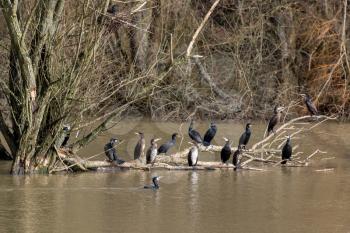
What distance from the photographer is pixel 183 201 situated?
1105 centimetres

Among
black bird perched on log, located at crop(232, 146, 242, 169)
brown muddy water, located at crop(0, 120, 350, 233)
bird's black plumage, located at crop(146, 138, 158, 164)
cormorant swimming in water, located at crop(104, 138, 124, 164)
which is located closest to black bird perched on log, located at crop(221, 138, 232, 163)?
black bird perched on log, located at crop(232, 146, 242, 169)

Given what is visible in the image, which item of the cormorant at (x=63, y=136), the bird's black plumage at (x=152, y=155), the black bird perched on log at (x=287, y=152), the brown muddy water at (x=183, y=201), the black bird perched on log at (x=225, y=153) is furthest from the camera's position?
the black bird perched on log at (x=287, y=152)

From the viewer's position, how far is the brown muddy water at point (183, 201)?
9711 millimetres

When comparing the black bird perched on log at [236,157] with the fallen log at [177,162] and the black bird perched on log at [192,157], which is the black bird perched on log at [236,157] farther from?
the black bird perched on log at [192,157]

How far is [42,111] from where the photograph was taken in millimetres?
12398

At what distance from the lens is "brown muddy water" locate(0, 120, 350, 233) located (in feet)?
31.9

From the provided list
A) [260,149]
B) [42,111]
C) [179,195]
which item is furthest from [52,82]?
[260,149]

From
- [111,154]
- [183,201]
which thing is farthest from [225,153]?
[183,201]

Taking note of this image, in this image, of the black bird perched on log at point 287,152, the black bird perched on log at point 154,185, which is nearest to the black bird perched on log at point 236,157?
the black bird perched on log at point 287,152

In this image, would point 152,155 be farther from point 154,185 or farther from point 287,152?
point 287,152

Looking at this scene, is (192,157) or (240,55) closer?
(192,157)

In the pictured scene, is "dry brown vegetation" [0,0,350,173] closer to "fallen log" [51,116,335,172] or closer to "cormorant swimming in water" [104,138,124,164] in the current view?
"cormorant swimming in water" [104,138,124,164]

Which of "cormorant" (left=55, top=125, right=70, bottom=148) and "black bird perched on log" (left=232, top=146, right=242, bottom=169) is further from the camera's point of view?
"black bird perched on log" (left=232, top=146, right=242, bottom=169)

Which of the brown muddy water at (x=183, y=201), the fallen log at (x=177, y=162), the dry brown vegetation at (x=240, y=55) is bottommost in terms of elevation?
the brown muddy water at (x=183, y=201)
